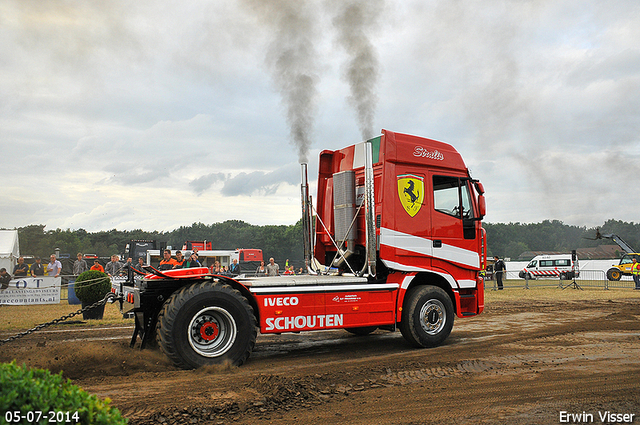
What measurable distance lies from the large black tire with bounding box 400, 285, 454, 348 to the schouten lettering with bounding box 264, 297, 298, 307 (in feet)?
7.03

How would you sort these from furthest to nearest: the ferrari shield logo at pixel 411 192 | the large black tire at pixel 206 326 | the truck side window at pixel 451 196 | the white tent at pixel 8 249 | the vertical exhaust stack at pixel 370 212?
the white tent at pixel 8 249
the truck side window at pixel 451 196
the ferrari shield logo at pixel 411 192
the vertical exhaust stack at pixel 370 212
the large black tire at pixel 206 326

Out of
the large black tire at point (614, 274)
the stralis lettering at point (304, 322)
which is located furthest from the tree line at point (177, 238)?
the stralis lettering at point (304, 322)

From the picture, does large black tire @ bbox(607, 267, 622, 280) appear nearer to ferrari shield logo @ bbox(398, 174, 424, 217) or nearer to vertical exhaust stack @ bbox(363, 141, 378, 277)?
ferrari shield logo @ bbox(398, 174, 424, 217)

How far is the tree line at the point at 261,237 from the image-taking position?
250 feet

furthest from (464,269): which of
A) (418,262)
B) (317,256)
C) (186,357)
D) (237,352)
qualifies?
(186,357)

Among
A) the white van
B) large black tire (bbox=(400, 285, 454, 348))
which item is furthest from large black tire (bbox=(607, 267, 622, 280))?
large black tire (bbox=(400, 285, 454, 348))

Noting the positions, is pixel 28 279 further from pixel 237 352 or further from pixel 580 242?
pixel 580 242

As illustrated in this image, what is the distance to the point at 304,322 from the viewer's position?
22.5ft

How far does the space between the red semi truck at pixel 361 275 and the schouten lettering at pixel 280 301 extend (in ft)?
0.05

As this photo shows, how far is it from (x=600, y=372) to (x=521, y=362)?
3.29ft

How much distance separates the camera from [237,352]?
6270 millimetres

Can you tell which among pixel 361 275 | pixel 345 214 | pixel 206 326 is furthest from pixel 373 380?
pixel 345 214

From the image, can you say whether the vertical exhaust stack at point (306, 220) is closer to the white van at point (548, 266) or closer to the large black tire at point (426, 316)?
the large black tire at point (426, 316)

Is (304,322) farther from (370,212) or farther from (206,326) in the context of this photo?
(370,212)
